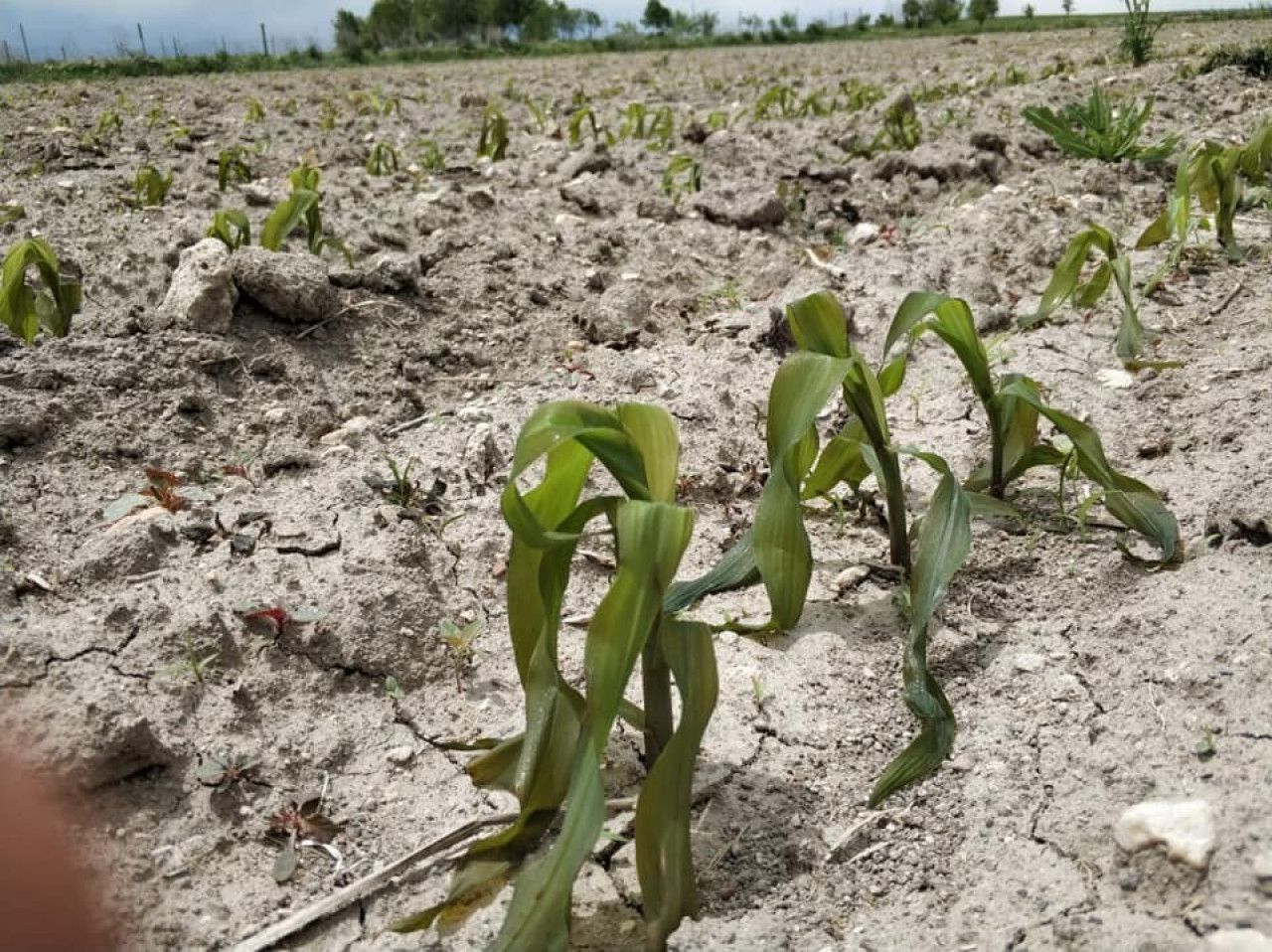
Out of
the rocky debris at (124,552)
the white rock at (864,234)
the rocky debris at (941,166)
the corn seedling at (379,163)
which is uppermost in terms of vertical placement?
the corn seedling at (379,163)

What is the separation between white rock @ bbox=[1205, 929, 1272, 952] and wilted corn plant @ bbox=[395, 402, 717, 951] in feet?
1.75

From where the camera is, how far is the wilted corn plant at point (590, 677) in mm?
1166

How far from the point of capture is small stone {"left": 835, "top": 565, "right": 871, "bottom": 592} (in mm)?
1956

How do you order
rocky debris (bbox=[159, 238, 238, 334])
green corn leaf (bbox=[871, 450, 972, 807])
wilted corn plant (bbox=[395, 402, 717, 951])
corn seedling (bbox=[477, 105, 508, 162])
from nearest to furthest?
wilted corn plant (bbox=[395, 402, 717, 951]), green corn leaf (bbox=[871, 450, 972, 807]), rocky debris (bbox=[159, 238, 238, 334]), corn seedling (bbox=[477, 105, 508, 162])

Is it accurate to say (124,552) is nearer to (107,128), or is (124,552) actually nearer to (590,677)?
(590,677)

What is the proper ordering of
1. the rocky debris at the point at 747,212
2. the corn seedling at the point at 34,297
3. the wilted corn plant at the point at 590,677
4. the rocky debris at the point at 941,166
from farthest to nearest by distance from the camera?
the rocky debris at the point at 941,166
the rocky debris at the point at 747,212
the corn seedling at the point at 34,297
the wilted corn plant at the point at 590,677

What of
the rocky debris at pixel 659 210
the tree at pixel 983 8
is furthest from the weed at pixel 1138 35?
the tree at pixel 983 8

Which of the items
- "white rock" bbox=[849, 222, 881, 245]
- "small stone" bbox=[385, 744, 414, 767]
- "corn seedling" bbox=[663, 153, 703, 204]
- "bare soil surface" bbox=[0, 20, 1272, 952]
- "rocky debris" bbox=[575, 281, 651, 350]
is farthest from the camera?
"corn seedling" bbox=[663, 153, 703, 204]

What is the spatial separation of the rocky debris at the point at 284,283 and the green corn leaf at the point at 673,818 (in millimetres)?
1939

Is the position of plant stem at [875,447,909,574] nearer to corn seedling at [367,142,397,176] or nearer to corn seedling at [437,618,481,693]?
corn seedling at [437,618,481,693]

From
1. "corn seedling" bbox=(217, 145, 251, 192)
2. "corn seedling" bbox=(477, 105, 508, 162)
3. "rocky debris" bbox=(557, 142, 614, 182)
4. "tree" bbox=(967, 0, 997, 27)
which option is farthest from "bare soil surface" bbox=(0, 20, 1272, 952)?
"tree" bbox=(967, 0, 997, 27)

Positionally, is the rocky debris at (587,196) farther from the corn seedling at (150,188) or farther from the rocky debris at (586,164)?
the corn seedling at (150,188)

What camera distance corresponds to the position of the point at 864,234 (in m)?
3.91

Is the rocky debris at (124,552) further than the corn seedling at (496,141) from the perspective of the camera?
No
